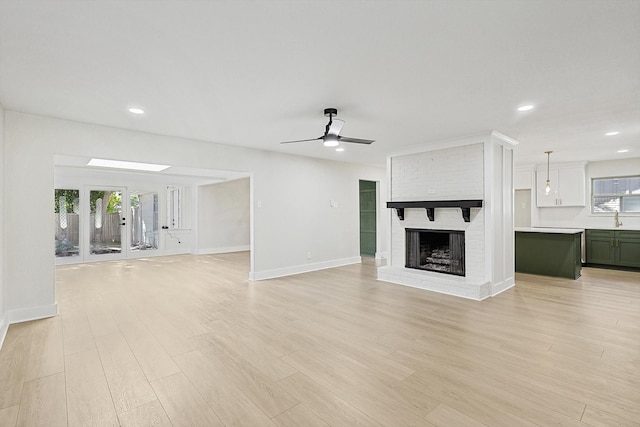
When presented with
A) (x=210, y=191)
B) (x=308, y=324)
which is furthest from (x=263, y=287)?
(x=210, y=191)

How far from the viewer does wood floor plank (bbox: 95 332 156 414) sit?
7.04 feet

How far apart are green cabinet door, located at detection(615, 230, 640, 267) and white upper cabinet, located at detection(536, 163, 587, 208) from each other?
43.3 inches

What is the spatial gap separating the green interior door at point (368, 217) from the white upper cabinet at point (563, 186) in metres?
4.22

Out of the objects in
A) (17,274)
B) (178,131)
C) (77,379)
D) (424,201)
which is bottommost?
(77,379)

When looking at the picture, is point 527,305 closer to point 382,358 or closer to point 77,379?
point 382,358

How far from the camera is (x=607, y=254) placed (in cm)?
683

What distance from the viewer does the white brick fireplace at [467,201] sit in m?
4.82

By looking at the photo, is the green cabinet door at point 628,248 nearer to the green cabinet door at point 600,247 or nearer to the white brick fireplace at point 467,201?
the green cabinet door at point 600,247

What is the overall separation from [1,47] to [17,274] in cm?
273

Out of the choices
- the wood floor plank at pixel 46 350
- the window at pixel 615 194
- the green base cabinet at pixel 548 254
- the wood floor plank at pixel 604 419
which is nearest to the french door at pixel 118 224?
the wood floor plank at pixel 46 350

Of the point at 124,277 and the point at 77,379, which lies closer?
the point at 77,379

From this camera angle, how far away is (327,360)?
8.87ft

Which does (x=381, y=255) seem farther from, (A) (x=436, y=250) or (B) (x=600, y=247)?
(B) (x=600, y=247)

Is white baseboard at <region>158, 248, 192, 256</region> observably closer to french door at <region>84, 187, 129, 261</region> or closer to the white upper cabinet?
french door at <region>84, 187, 129, 261</region>
